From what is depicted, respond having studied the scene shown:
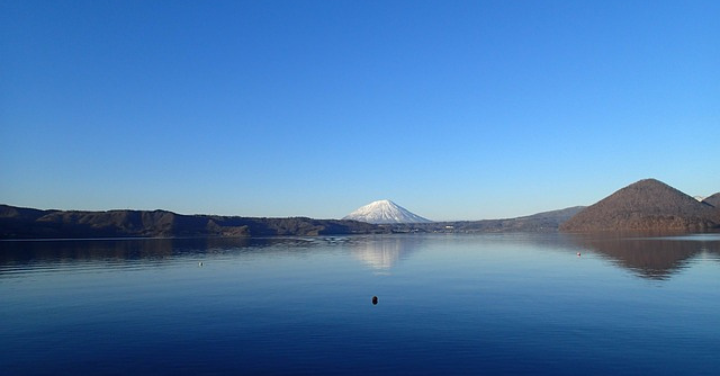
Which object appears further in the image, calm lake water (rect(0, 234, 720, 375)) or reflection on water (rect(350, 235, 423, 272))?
reflection on water (rect(350, 235, 423, 272))

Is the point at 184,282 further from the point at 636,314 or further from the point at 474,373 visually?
the point at 636,314

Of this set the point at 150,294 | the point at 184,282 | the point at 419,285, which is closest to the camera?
the point at 150,294

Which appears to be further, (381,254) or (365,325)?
(381,254)

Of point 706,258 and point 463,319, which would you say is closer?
point 463,319

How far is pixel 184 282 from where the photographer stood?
4541 centimetres

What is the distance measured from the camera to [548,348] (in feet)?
68.2

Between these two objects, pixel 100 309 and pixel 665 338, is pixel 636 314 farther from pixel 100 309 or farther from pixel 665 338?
pixel 100 309

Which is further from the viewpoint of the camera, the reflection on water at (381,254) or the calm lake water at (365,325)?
the reflection on water at (381,254)

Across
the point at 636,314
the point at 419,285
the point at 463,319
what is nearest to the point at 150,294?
the point at 419,285

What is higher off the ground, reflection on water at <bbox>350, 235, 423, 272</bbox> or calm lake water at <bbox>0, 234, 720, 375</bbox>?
reflection on water at <bbox>350, 235, 423, 272</bbox>

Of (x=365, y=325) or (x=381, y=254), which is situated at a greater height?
(x=381, y=254)

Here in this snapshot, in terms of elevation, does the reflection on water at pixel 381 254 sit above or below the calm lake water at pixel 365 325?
above

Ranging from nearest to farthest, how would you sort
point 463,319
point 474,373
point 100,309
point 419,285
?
point 474,373, point 463,319, point 100,309, point 419,285

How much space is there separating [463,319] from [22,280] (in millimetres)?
44823
